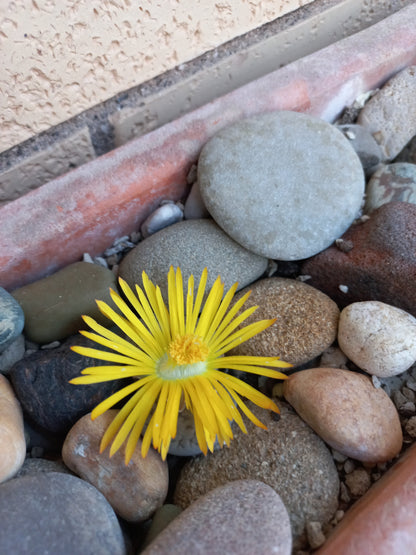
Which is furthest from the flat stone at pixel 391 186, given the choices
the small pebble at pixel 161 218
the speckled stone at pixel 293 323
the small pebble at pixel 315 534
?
the small pebble at pixel 315 534

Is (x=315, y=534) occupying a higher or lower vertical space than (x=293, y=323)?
lower

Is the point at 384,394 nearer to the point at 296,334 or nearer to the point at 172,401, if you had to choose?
the point at 296,334

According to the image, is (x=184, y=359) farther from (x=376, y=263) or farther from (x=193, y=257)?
(x=376, y=263)

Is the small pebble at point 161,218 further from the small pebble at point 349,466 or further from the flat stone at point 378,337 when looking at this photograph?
the small pebble at point 349,466

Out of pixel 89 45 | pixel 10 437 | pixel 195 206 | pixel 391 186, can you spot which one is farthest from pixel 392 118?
pixel 10 437

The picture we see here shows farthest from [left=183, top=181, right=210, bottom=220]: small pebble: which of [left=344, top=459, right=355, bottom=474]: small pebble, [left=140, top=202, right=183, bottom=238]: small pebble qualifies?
[left=344, top=459, right=355, bottom=474]: small pebble

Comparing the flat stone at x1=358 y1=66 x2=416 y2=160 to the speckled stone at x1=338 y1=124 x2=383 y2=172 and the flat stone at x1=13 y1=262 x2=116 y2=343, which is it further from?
the flat stone at x1=13 y1=262 x2=116 y2=343
